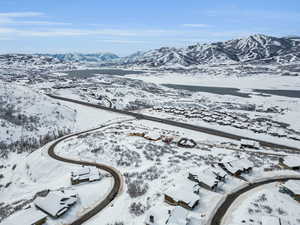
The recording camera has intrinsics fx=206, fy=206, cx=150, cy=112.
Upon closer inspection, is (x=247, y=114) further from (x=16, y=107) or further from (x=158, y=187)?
(x=16, y=107)

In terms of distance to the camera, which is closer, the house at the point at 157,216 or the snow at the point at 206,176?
the house at the point at 157,216

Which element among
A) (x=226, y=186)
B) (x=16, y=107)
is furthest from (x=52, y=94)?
(x=226, y=186)

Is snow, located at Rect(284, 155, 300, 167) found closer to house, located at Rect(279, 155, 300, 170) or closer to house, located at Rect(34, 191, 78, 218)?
house, located at Rect(279, 155, 300, 170)

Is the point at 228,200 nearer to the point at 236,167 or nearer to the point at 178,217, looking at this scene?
the point at 178,217

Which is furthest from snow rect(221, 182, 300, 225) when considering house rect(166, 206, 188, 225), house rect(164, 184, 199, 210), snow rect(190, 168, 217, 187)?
house rect(166, 206, 188, 225)

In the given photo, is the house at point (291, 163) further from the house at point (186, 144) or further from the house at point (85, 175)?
the house at point (85, 175)

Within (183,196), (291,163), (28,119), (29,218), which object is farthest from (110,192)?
(28,119)

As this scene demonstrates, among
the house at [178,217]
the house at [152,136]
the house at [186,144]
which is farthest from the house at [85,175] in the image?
the house at [186,144]

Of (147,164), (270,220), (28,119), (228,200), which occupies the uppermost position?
(270,220)
